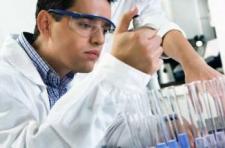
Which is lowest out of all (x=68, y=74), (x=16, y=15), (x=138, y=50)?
(x=68, y=74)

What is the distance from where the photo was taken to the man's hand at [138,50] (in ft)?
2.26

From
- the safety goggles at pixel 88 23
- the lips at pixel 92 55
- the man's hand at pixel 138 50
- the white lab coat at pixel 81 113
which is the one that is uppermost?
the safety goggles at pixel 88 23

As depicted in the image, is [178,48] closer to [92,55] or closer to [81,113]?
[92,55]

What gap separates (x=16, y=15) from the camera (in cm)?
263

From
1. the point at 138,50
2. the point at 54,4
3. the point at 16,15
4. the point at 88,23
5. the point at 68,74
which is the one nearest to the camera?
the point at 138,50

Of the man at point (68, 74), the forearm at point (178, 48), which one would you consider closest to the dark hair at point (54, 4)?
the man at point (68, 74)

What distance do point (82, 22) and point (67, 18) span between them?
8 cm

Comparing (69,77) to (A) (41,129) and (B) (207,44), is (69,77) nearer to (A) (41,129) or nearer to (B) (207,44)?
(A) (41,129)

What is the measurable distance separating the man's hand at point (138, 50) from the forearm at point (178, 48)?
1.36 ft

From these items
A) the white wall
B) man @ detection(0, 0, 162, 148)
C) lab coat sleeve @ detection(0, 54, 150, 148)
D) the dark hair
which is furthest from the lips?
the white wall

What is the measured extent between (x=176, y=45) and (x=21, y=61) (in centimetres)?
52

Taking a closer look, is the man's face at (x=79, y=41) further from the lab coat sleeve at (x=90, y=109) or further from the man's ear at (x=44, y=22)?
the lab coat sleeve at (x=90, y=109)

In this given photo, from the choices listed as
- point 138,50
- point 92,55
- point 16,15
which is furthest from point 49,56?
point 16,15

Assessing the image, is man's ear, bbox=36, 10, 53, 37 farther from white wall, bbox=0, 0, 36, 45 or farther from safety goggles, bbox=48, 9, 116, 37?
white wall, bbox=0, 0, 36, 45
